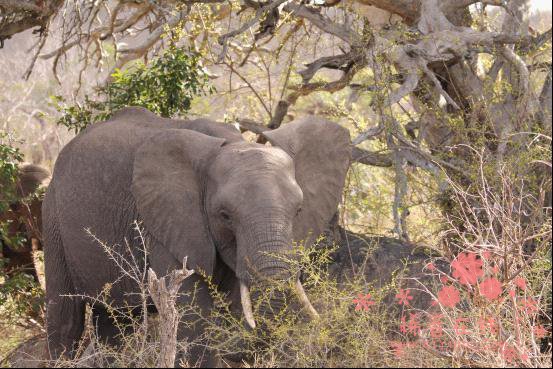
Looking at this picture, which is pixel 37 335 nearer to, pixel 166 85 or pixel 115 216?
pixel 115 216

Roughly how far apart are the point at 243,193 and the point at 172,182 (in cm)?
71

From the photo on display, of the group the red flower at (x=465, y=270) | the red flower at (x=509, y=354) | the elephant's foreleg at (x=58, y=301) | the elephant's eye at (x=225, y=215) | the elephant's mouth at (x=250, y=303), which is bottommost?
the elephant's foreleg at (x=58, y=301)

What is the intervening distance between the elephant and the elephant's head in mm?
2416

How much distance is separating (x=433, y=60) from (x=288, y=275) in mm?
2987

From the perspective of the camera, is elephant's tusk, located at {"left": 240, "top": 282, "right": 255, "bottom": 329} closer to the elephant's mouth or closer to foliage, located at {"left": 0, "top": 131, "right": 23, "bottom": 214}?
the elephant's mouth

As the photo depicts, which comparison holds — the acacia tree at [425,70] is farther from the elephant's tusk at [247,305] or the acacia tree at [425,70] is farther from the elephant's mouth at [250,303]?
the elephant's tusk at [247,305]

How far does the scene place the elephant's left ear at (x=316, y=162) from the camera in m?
6.03

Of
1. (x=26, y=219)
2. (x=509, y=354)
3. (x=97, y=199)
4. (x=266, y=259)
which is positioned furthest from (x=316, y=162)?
(x=26, y=219)

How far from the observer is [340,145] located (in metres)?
6.41

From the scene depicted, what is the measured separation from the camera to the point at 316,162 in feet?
20.5

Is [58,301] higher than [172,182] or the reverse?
the reverse

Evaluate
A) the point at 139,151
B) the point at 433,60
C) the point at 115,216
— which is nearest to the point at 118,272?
the point at 115,216

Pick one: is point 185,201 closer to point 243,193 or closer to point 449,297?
point 243,193

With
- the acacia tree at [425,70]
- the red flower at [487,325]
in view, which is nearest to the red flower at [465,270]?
the red flower at [487,325]
